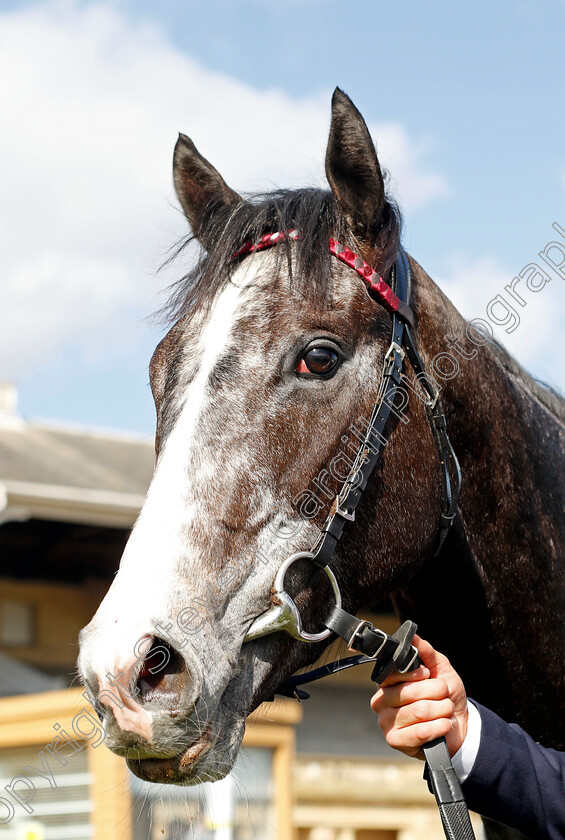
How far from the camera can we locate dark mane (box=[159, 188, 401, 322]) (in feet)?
7.59

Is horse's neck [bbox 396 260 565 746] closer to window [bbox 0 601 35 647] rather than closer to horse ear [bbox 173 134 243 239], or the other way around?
horse ear [bbox 173 134 243 239]

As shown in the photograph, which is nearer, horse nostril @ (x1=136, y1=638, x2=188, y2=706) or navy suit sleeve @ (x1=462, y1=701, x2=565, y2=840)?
horse nostril @ (x1=136, y1=638, x2=188, y2=706)

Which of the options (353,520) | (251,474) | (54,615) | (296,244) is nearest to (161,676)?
(251,474)

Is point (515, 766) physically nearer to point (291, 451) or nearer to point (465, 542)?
point (465, 542)

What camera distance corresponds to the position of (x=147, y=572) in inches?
71.7

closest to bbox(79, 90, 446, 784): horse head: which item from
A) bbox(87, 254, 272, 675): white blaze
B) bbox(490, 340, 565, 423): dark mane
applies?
bbox(87, 254, 272, 675): white blaze

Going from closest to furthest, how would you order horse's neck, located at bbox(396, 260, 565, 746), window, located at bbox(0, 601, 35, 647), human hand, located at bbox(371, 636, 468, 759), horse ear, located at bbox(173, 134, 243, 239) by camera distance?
human hand, located at bbox(371, 636, 468, 759)
horse's neck, located at bbox(396, 260, 565, 746)
horse ear, located at bbox(173, 134, 243, 239)
window, located at bbox(0, 601, 35, 647)

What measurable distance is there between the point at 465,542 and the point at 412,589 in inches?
8.9

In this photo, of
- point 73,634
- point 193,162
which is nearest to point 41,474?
point 73,634

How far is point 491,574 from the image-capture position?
8.25ft

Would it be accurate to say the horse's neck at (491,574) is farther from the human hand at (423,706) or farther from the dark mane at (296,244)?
the human hand at (423,706)

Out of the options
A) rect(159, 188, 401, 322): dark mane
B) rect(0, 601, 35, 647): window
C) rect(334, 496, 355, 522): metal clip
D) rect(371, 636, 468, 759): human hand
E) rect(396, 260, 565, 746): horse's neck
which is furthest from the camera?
rect(0, 601, 35, 647): window

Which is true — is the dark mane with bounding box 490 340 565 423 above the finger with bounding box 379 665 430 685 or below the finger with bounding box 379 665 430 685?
above

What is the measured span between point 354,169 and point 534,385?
1.08 m
